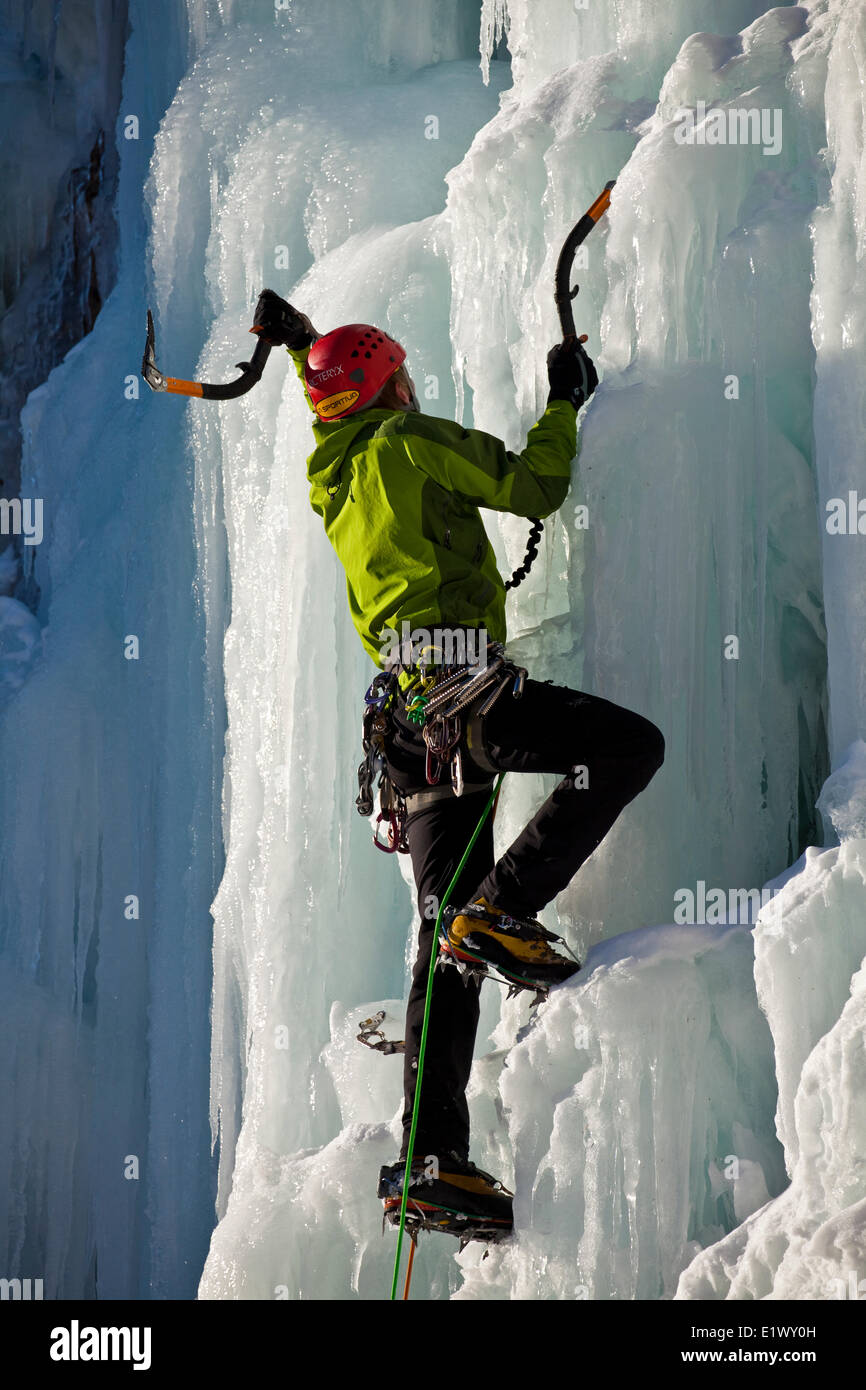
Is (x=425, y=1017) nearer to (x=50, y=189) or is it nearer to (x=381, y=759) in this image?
(x=381, y=759)

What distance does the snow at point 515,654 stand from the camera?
3.22 m

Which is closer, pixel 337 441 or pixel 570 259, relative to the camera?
pixel 337 441

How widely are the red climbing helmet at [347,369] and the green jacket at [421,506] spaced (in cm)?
5

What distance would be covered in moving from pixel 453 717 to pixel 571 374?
2.98 ft

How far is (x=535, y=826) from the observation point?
10.7ft

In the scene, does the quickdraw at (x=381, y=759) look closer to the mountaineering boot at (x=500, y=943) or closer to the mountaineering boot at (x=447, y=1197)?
the mountaineering boot at (x=500, y=943)

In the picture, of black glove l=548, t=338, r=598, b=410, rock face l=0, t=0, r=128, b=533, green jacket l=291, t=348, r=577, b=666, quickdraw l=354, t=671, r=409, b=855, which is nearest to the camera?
green jacket l=291, t=348, r=577, b=666

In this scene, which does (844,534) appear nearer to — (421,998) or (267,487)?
(421,998)

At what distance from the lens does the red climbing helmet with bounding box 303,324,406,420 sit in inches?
138

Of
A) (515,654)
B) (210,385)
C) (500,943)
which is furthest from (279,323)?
(500,943)

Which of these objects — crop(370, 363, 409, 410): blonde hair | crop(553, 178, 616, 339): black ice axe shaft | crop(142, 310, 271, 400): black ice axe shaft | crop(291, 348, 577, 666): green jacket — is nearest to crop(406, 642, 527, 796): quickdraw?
crop(291, 348, 577, 666): green jacket

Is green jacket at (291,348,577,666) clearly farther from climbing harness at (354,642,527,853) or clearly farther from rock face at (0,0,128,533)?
rock face at (0,0,128,533)

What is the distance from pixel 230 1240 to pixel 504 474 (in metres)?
2.20

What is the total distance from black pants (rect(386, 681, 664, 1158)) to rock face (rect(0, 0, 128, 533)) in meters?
6.00
